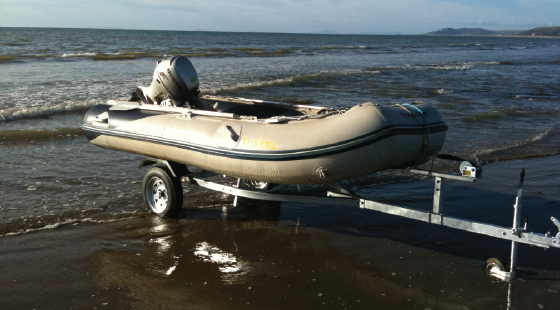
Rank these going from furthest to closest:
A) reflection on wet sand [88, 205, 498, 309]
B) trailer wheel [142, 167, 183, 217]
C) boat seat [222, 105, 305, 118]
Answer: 1. boat seat [222, 105, 305, 118]
2. trailer wheel [142, 167, 183, 217]
3. reflection on wet sand [88, 205, 498, 309]

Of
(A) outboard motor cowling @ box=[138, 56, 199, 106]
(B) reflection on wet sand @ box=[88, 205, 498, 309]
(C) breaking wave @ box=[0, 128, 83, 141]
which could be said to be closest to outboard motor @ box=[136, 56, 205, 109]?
(A) outboard motor cowling @ box=[138, 56, 199, 106]

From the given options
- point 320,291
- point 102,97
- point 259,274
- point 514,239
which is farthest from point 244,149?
point 102,97

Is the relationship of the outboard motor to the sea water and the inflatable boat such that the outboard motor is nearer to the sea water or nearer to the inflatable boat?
the inflatable boat

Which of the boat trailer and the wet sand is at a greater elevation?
the boat trailer

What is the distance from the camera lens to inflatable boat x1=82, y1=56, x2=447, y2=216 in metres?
4.72

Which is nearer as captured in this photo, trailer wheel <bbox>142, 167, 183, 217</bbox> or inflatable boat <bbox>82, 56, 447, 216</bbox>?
inflatable boat <bbox>82, 56, 447, 216</bbox>

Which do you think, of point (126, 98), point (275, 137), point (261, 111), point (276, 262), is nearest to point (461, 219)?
point (276, 262)

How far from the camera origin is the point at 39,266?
477 cm

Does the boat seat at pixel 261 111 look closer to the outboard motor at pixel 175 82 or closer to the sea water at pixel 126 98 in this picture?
the outboard motor at pixel 175 82

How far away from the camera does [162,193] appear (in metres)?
6.21

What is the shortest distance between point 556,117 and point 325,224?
1096 cm

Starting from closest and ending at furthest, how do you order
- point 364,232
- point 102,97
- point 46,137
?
point 364,232, point 46,137, point 102,97

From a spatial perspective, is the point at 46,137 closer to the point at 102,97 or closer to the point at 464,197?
the point at 102,97

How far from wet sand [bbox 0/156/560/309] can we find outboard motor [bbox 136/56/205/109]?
57.0 inches
